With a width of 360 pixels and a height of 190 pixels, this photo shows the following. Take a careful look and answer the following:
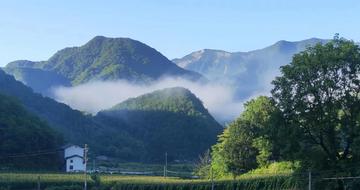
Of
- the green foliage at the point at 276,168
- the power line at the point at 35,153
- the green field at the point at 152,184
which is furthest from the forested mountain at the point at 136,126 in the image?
the green foliage at the point at 276,168

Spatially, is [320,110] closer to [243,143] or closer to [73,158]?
[243,143]

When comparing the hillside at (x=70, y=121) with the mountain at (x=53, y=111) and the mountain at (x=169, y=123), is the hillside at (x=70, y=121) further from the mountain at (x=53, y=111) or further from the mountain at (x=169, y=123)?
the mountain at (x=169, y=123)

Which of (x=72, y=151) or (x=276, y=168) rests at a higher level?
(x=72, y=151)

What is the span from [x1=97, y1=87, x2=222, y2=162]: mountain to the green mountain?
132ft

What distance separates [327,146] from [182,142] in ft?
316

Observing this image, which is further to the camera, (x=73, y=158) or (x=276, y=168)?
(x=73, y=158)

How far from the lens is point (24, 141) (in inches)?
2798

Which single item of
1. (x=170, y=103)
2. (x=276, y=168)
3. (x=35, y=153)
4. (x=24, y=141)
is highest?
(x=170, y=103)

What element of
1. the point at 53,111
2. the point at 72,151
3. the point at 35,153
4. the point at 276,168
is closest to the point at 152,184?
the point at 276,168

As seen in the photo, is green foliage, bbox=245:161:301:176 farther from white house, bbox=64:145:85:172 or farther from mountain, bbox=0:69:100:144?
mountain, bbox=0:69:100:144

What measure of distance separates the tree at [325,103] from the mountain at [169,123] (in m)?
84.6

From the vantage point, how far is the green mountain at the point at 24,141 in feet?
221

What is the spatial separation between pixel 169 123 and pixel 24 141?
225ft

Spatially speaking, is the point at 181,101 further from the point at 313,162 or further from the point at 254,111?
the point at 313,162
